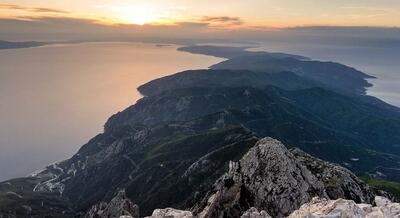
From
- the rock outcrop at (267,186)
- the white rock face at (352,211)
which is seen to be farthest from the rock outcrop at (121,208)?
the white rock face at (352,211)

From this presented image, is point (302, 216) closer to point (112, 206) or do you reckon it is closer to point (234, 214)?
point (234, 214)

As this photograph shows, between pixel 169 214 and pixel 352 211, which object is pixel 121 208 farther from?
pixel 352 211

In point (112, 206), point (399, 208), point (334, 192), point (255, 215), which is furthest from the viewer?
point (112, 206)

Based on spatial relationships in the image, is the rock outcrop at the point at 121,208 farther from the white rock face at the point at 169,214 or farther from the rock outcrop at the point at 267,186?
the white rock face at the point at 169,214

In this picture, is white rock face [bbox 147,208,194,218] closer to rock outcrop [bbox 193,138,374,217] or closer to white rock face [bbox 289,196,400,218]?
rock outcrop [bbox 193,138,374,217]

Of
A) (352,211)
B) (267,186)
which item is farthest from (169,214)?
(352,211)

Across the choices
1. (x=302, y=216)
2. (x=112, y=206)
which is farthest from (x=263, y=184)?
(x=112, y=206)

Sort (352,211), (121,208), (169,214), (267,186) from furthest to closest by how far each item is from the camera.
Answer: (121,208) → (267,186) → (169,214) → (352,211)

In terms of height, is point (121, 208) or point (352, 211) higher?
point (352, 211)

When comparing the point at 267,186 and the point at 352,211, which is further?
the point at 267,186
